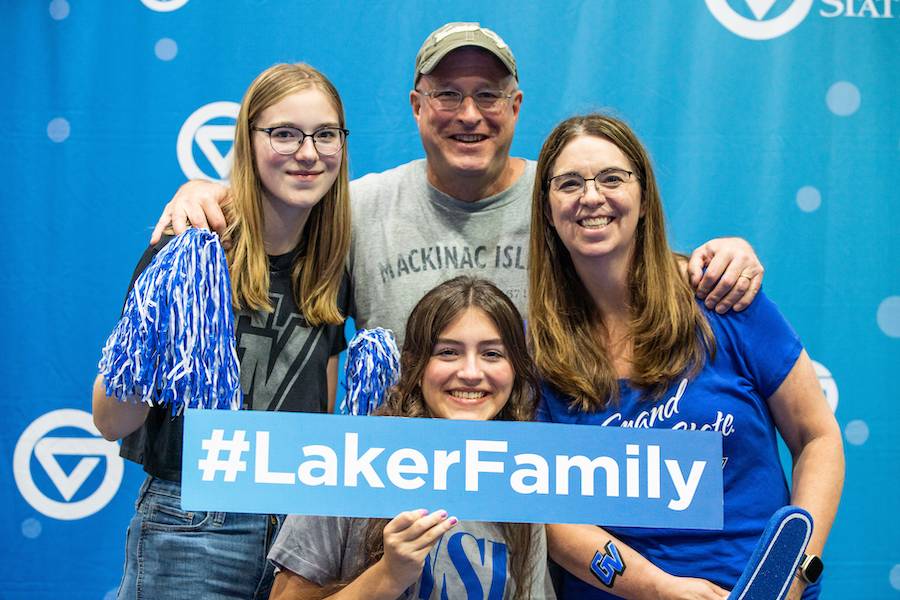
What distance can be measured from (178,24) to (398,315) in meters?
1.16

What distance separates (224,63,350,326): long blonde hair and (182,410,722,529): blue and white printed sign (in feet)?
1.45

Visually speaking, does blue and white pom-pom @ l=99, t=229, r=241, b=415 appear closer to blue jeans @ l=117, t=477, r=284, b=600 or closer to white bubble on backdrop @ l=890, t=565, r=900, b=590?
blue jeans @ l=117, t=477, r=284, b=600

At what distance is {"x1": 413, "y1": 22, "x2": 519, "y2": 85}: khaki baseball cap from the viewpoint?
180cm

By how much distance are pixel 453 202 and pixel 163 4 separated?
1102 millimetres

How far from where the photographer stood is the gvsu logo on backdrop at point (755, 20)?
2469mm

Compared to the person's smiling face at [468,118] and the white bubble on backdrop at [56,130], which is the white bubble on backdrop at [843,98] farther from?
the white bubble on backdrop at [56,130]

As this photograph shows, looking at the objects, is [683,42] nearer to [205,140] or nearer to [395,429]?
[205,140]

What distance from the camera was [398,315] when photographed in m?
1.83

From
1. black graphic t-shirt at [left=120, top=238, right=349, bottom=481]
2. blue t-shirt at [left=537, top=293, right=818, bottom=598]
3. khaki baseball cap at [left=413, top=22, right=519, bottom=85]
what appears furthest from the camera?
khaki baseball cap at [left=413, top=22, right=519, bottom=85]

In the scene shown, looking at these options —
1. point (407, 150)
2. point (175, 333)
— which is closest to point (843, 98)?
point (407, 150)

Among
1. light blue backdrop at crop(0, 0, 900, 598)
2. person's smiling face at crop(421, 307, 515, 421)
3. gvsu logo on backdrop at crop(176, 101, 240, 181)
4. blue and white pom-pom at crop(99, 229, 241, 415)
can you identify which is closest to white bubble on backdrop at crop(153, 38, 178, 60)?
light blue backdrop at crop(0, 0, 900, 598)

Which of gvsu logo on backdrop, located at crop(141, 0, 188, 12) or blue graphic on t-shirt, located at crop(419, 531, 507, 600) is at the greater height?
gvsu logo on backdrop, located at crop(141, 0, 188, 12)

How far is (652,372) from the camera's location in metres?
1.51

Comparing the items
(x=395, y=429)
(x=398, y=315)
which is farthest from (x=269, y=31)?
(x=395, y=429)
